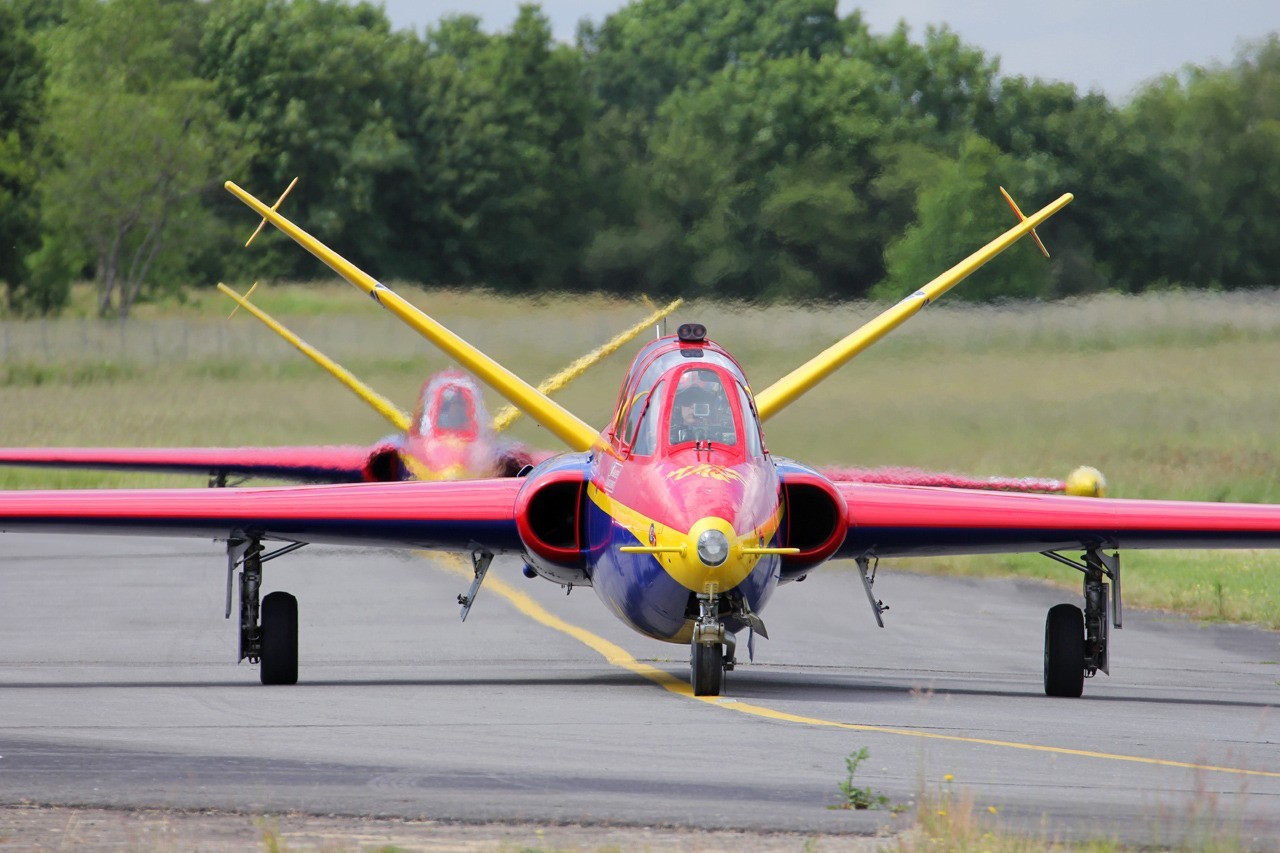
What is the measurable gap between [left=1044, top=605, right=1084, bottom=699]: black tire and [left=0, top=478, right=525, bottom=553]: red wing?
4.10m

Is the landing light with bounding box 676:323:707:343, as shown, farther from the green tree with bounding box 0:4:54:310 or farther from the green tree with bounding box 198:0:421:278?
the green tree with bounding box 0:4:54:310

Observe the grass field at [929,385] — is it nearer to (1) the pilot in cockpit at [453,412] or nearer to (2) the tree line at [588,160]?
(2) the tree line at [588,160]

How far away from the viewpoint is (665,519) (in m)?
13.4

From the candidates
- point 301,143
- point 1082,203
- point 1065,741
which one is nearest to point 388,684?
point 1065,741

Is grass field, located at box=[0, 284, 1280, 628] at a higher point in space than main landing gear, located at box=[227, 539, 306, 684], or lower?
higher

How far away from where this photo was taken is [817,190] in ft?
107

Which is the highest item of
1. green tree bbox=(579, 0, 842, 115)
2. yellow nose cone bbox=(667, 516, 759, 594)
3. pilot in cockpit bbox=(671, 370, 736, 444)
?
green tree bbox=(579, 0, 842, 115)

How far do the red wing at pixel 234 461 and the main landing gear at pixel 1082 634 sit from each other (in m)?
14.0

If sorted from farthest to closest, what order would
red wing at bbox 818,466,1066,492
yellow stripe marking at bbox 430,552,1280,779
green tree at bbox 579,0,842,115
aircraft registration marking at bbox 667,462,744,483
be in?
1. green tree at bbox 579,0,842,115
2. red wing at bbox 818,466,1066,492
3. aircraft registration marking at bbox 667,462,744,483
4. yellow stripe marking at bbox 430,552,1280,779

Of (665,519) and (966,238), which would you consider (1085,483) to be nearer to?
(966,238)

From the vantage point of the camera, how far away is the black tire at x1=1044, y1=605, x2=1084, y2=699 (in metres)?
15.4

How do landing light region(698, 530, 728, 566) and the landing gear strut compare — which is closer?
landing light region(698, 530, 728, 566)

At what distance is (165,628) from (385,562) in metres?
9.38

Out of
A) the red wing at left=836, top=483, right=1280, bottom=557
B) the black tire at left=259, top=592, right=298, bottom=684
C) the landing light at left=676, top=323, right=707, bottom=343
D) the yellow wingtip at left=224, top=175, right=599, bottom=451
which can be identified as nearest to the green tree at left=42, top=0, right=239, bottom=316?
the yellow wingtip at left=224, top=175, right=599, bottom=451
